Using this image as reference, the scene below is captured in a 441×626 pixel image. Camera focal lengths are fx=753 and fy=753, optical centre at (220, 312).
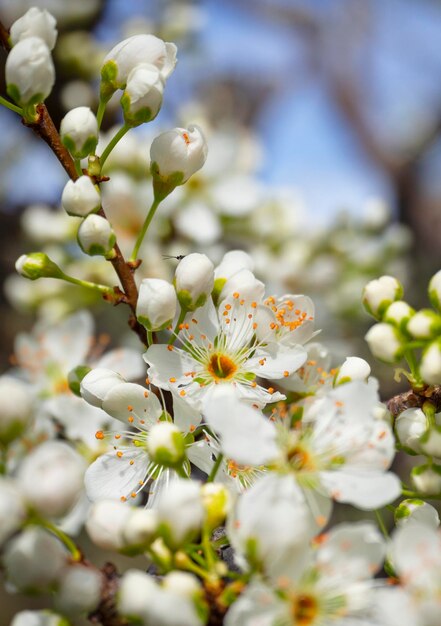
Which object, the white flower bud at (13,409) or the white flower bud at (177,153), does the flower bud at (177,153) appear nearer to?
the white flower bud at (177,153)

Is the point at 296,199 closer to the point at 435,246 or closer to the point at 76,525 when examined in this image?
the point at 435,246

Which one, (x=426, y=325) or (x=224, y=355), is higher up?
(x=426, y=325)

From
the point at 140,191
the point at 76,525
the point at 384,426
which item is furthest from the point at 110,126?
the point at 384,426

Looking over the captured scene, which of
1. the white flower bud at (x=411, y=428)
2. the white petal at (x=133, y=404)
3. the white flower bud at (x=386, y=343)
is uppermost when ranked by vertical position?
the white flower bud at (x=386, y=343)

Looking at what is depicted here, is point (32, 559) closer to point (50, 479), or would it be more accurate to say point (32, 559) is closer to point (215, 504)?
point (50, 479)

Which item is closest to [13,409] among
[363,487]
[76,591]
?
[76,591]

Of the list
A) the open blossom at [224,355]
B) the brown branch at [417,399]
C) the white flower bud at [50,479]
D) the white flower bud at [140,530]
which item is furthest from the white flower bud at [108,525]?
the brown branch at [417,399]
